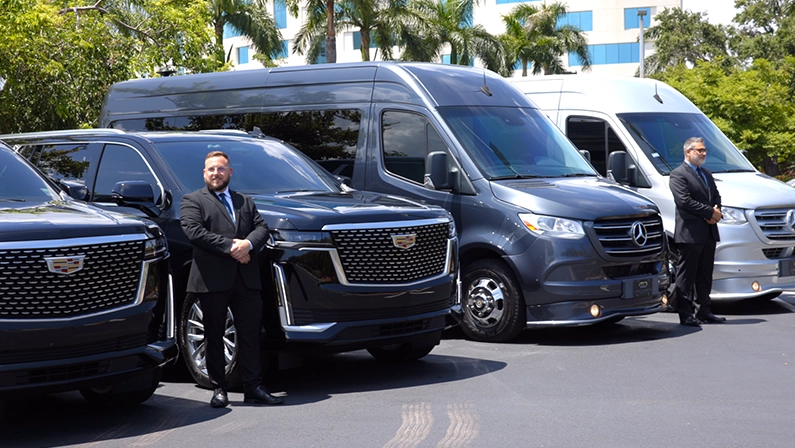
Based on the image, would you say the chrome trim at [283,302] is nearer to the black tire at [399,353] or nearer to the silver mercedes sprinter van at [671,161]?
the black tire at [399,353]

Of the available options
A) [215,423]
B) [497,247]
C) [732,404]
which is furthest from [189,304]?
[732,404]

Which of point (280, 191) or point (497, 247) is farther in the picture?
point (497, 247)

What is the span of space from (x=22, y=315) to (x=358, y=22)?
43.9m

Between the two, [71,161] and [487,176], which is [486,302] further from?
[71,161]

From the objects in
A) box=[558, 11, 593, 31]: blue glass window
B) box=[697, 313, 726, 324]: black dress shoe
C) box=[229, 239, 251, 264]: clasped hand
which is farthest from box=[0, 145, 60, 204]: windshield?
box=[558, 11, 593, 31]: blue glass window

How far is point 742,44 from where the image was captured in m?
59.3

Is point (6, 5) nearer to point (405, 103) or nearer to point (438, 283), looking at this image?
point (405, 103)

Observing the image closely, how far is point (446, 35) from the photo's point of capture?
55281 millimetres

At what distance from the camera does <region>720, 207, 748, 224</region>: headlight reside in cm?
1202

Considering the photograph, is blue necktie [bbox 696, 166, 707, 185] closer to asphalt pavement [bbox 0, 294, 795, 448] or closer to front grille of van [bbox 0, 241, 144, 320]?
asphalt pavement [bbox 0, 294, 795, 448]

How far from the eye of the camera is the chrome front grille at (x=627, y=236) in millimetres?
10008

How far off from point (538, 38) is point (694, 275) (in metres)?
54.1

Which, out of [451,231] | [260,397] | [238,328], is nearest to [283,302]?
[238,328]

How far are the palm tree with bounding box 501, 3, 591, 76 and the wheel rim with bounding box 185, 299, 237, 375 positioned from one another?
55.3m
